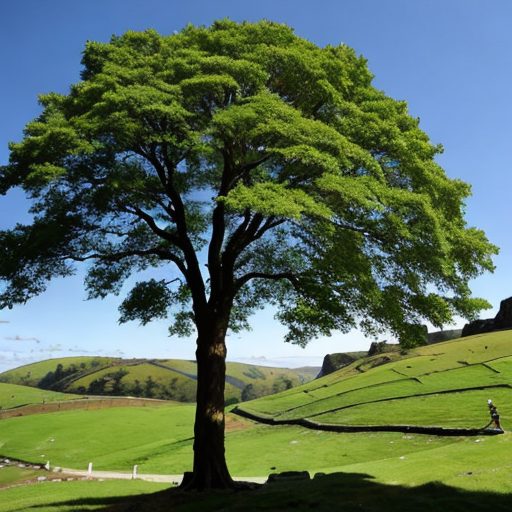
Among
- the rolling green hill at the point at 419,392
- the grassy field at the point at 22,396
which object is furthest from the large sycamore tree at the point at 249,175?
the grassy field at the point at 22,396

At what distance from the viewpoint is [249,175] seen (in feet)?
52.8

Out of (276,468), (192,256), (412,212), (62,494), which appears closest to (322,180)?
(412,212)

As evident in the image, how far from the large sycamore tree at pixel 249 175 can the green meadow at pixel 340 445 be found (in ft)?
14.4

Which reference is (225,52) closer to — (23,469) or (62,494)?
(62,494)

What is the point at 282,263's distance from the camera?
17797 millimetres

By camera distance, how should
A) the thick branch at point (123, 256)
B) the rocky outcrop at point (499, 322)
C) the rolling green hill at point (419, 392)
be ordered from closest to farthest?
the thick branch at point (123, 256) → the rolling green hill at point (419, 392) → the rocky outcrop at point (499, 322)

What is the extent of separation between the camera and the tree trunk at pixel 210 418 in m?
14.2

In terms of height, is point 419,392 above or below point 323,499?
below

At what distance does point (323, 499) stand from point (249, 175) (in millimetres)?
11094

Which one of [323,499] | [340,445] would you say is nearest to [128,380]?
[340,445]

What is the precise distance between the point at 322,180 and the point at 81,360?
197307mm

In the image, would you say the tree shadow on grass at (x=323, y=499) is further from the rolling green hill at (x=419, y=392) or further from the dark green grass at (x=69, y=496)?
the rolling green hill at (x=419, y=392)

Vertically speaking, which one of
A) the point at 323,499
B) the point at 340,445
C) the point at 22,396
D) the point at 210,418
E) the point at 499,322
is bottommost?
the point at 22,396

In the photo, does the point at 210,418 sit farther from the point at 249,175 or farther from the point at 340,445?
the point at 340,445
